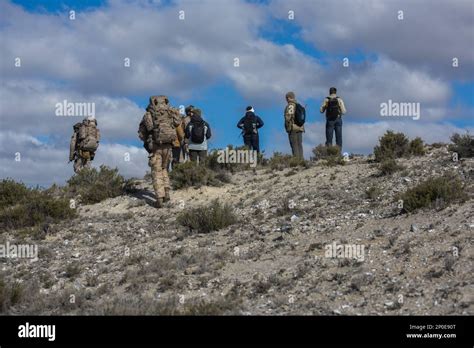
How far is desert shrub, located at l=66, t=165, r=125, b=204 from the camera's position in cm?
1712

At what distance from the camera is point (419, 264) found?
9.27m

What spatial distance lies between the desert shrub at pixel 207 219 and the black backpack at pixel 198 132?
4.79 m

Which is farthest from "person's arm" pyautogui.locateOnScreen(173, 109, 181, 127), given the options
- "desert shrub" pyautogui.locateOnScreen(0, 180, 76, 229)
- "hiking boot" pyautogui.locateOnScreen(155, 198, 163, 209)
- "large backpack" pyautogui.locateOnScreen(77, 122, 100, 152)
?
"large backpack" pyautogui.locateOnScreen(77, 122, 100, 152)

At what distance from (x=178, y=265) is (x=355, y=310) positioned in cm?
361

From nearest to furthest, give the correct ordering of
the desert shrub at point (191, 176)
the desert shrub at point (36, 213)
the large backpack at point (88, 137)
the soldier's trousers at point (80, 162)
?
the desert shrub at point (36, 213) < the desert shrub at point (191, 176) < the large backpack at point (88, 137) < the soldier's trousers at point (80, 162)

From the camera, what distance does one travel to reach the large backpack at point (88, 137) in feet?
72.0

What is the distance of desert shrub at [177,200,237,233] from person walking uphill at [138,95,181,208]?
2.18 m

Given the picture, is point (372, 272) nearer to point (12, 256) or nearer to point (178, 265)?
point (178, 265)

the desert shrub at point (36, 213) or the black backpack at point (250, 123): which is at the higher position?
the black backpack at point (250, 123)

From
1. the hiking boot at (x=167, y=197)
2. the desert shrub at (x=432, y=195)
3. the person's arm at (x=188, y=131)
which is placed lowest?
the desert shrub at (x=432, y=195)

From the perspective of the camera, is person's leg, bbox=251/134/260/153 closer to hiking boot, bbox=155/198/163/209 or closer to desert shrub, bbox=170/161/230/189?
desert shrub, bbox=170/161/230/189

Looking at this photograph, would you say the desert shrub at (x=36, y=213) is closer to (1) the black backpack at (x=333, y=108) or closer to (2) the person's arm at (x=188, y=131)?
(2) the person's arm at (x=188, y=131)

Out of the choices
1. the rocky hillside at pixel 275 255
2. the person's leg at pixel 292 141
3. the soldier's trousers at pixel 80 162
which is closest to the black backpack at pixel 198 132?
the rocky hillside at pixel 275 255
